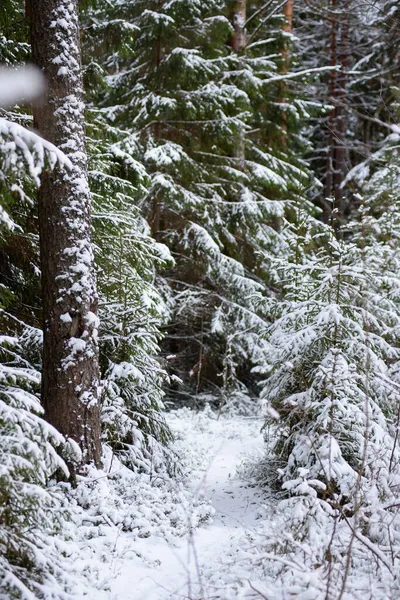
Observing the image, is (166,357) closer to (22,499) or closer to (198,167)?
(22,499)

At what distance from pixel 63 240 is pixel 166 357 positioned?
118 inches

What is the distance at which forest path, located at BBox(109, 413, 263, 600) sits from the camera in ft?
12.9

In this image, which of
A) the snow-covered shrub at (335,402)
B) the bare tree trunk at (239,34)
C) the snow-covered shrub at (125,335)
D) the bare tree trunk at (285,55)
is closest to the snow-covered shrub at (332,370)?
the snow-covered shrub at (335,402)

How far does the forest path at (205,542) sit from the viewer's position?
3936 mm

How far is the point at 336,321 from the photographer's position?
581cm

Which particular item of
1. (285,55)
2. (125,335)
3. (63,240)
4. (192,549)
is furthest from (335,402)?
(285,55)

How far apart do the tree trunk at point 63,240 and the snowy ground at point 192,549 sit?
1.16 meters

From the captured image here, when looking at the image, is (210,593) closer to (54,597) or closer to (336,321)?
(54,597)

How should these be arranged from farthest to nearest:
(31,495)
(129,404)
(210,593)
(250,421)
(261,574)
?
(250,421) → (129,404) → (261,574) → (210,593) → (31,495)

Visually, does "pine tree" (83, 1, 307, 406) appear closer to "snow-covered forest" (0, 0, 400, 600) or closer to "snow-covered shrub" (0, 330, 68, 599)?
"snow-covered forest" (0, 0, 400, 600)

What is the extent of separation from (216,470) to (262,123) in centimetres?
1051

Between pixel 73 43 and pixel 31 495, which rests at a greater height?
pixel 73 43

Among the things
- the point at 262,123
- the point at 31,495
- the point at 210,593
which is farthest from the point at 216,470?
the point at 262,123

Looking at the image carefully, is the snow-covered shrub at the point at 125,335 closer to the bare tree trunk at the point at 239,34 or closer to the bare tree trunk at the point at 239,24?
the bare tree trunk at the point at 239,34
